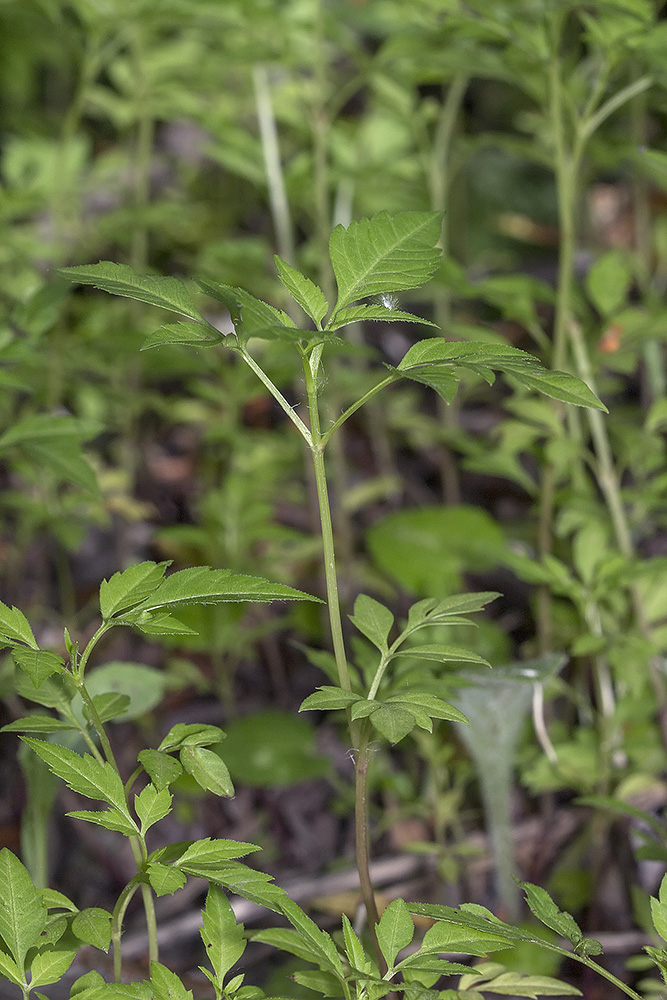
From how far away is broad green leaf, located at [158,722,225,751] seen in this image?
913 mm

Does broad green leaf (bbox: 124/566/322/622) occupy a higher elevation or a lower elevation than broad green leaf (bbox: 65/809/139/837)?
higher

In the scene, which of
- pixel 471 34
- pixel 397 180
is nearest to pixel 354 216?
pixel 397 180

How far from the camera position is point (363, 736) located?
98 cm

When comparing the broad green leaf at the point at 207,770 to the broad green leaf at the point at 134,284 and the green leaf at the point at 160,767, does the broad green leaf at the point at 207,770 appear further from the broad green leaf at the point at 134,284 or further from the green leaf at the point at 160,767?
the broad green leaf at the point at 134,284

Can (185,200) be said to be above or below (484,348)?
above

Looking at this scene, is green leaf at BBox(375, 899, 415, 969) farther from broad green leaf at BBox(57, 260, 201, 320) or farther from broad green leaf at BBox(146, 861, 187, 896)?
broad green leaf at BBox(57, 260, 201, 320)

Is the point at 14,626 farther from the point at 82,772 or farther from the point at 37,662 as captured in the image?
the point at 82,772

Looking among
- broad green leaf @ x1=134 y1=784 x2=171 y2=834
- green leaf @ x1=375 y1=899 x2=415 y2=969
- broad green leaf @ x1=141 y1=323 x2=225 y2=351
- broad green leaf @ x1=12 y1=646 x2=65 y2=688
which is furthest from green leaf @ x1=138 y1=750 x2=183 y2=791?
broad green leaf @ x1=141 y1=323 x2=225 y2=351

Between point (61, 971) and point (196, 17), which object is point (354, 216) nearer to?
point (196, 17)

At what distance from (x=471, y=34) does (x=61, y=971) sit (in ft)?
5.08

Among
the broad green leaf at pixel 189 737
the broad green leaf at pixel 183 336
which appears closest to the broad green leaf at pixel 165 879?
the broad green leaf at pixel 189 737

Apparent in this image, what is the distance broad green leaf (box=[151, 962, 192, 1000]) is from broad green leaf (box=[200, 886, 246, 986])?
0.04 metres

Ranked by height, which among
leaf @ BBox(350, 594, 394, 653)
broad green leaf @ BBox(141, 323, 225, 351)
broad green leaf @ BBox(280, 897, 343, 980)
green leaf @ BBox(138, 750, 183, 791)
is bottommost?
broad green leaf @ BBox(280, 897, 343, 980)

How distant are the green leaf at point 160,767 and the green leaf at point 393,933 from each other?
26 cm
